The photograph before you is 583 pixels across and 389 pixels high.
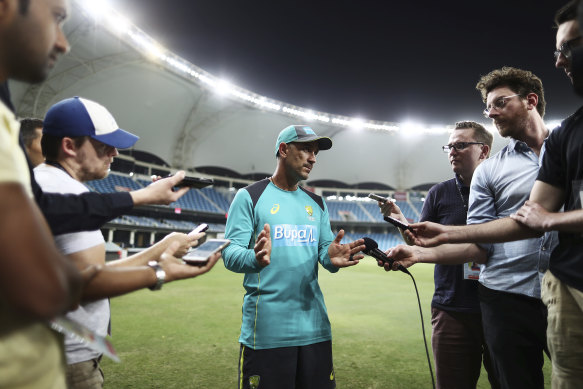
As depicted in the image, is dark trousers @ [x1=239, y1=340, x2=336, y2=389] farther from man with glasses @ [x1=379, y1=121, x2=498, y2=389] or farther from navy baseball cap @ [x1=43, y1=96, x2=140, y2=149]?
navy baseball cap @ [x1=43, y1=96, x2=140, y2=149]

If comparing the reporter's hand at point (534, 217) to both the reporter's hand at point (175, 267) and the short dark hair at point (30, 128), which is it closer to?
the reporter's hand at point (175, 267)

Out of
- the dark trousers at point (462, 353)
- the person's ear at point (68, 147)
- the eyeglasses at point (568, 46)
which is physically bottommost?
the dark trousers at point (462, 353)

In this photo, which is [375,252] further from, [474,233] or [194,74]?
[194,74]

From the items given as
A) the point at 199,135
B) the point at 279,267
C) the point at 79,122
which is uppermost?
the point at 199,135

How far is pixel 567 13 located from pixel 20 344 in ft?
10.6

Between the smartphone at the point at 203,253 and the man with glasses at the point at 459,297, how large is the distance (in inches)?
84.4

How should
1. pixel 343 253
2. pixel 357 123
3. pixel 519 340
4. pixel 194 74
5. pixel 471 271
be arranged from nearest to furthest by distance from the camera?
pixel 519 340
pixel 343 253
pixel 471 271
pixel 194 74
pixel 357 123

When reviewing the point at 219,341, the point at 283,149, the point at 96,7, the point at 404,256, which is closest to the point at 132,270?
the point at 283,149

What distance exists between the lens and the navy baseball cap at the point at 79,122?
1964 millimetres

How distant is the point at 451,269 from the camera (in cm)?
349

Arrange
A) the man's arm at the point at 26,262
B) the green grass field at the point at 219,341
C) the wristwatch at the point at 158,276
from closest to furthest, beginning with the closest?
the man's arm at the point at 26,262 < the wristwatch at the point at 158,276 < the green grass field at the point at 219,341

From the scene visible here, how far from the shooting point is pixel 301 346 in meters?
2.71

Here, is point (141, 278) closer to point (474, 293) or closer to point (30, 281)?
point (30, 281)

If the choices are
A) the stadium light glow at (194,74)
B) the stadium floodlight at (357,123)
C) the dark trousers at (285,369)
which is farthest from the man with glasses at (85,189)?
the stadium floodlight at (357,123)
